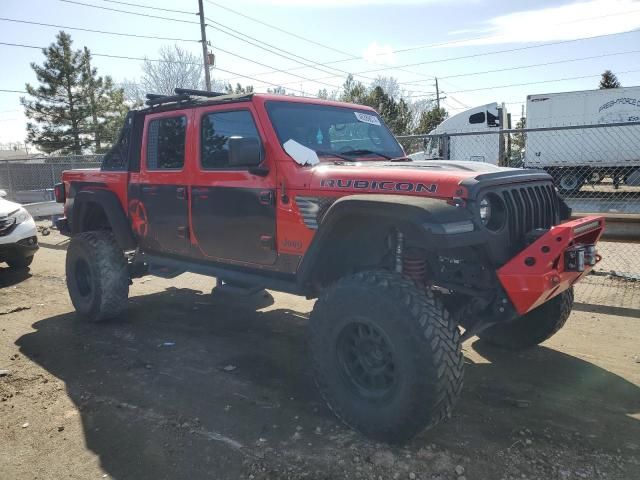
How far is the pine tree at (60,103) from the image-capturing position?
28.0 meters

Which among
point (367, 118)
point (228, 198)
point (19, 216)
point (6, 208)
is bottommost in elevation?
point (19, 216)

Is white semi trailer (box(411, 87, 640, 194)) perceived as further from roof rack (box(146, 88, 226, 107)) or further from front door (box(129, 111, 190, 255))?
front door (box(129, 111, 190, 255))

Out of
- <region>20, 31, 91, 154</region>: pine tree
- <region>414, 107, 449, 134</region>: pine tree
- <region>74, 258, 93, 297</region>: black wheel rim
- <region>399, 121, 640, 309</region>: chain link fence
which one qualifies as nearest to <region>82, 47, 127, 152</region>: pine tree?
<region>20, 31, 91, 154</region>: pine tree

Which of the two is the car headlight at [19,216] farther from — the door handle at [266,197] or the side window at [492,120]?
the side window at [492,120]

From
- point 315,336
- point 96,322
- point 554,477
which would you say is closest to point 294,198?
point 315,336

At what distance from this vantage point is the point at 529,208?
10.7 feet

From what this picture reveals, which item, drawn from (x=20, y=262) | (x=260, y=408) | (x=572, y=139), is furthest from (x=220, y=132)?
(x=572, y=139)

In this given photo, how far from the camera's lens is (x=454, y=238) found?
2.62 metres

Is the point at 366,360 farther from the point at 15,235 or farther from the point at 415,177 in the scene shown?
the point at 15,235

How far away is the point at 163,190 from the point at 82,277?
1637 millimetres

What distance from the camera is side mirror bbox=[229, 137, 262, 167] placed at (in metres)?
3.45

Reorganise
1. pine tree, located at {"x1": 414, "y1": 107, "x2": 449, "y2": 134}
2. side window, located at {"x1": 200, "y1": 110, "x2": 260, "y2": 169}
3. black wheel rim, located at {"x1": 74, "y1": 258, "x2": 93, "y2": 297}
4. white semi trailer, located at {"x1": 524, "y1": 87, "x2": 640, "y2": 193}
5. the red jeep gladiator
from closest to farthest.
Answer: the red jeep gladiator, side window, located at {"x1": 200, "y1": 110, "x2": 260, "y2": 169}, black wheel rim, located at {"x1": 74, "y1": 258, "x2": 93, "y2": 297}, white semi trailer, located at {"x1": 524, "y1": 87, "x2": 640, "y2": 193}, pine tree, located at {"x1": 414, "y1": 107, "x2": 449, "y2": 134}

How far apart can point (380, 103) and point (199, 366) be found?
21509 millimetres

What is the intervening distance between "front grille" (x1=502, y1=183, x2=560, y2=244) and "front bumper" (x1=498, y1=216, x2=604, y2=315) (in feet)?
0.94
